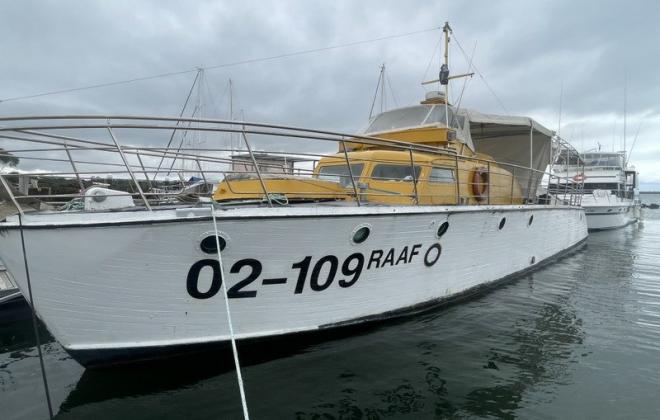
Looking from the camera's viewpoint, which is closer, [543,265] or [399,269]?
[399,269]

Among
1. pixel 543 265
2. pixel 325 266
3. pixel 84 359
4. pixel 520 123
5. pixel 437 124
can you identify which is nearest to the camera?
pixel 84 359

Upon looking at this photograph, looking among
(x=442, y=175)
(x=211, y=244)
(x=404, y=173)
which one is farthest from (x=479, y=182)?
(x=211, y=244)

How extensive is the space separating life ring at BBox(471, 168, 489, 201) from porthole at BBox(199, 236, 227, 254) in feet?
15.7

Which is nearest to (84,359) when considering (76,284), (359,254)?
(76,284)

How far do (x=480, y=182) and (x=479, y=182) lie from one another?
47 mm

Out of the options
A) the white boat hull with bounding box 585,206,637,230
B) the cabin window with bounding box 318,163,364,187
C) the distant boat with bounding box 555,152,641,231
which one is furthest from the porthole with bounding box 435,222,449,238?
the white boat hull with bounding box 585,206,637,230

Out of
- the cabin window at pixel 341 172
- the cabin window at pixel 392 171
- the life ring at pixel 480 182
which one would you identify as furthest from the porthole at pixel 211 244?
the life ring at pixel 480 182

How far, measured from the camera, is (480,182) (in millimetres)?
7359

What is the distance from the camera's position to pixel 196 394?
3934mm

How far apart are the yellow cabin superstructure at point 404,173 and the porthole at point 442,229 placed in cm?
52

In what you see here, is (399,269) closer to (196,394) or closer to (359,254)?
(359,254)

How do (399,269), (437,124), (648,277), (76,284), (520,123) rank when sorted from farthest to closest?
(648,277)
(520,123)
(437,124)
(399,269)
(76,284)

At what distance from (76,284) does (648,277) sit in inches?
442

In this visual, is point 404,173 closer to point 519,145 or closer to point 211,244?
point 211,244
